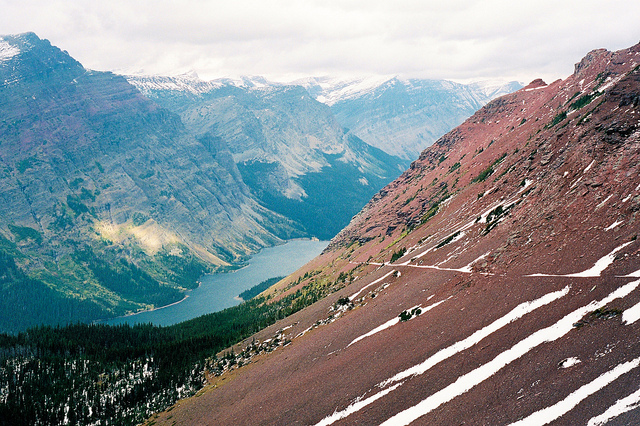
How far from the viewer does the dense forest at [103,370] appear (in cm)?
11044

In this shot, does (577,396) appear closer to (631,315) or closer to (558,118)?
(631,315)

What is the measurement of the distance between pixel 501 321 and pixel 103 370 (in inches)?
5563

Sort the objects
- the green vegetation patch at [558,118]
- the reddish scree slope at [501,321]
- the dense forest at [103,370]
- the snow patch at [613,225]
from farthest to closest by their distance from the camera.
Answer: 1. the dense forest at [103,370]
2. the green vegetation patch at [558,118]
3. the snow patch at [613,225]
4. the reddish scree slope at [501,321]

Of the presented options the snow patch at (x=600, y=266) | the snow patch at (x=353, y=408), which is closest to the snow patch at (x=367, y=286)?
the snow patch at (x=353, y=408)

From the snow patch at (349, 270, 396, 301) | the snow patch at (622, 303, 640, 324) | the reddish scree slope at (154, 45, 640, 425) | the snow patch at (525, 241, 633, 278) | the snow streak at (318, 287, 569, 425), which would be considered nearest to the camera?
the snow patch at (622, 303, 640, 324)

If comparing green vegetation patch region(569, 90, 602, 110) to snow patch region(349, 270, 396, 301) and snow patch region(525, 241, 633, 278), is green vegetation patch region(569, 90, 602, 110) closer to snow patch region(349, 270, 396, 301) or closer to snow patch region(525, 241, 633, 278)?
snow patch region(349, 270, 396, 301)

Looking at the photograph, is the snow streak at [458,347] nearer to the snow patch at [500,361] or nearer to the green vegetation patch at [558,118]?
the snow patch at [500,361]

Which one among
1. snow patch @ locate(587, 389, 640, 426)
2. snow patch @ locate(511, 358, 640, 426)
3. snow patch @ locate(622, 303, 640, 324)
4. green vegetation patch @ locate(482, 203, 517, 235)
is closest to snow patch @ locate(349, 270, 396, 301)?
green vegetation patch @ locate(482, 203, 517, 235)

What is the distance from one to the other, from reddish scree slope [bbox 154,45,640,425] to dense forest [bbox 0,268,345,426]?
27.6m

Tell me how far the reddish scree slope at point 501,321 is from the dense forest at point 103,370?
27644 millimetres

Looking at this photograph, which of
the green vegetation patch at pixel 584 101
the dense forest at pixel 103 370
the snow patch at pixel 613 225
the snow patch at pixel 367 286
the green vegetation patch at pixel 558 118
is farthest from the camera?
the dense forest at pixel 103 370

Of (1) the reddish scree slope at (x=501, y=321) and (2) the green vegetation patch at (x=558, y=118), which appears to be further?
(2) the green vegetation patch at (x=558, y=118)

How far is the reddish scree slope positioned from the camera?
33938 mm

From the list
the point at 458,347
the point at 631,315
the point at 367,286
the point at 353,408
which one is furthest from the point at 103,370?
the point at 631,315
